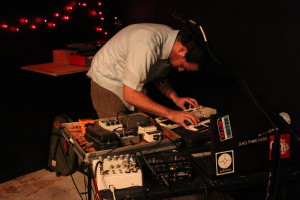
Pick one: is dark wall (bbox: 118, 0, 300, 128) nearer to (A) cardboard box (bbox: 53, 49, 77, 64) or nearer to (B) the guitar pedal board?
(B) the guitar pedal board

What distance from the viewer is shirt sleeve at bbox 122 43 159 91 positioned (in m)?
1.92

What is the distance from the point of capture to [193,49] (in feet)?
6.69

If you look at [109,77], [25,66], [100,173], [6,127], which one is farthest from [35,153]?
[100,173]

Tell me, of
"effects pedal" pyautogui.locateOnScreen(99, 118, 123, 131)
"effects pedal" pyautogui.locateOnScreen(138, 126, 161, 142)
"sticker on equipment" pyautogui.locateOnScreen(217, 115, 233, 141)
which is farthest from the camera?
"effects pedal" pyautogui.locateOnScreen(99, 118, 123, 131)

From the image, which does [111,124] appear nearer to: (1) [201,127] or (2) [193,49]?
(1) [201,127]

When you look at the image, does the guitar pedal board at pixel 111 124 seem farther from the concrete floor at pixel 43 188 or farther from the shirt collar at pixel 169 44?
the concrete floor at pixel 43 188

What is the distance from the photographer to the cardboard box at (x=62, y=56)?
122 inches

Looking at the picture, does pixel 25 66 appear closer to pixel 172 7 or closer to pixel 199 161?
pixel 172 7

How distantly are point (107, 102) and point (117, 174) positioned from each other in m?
1.09

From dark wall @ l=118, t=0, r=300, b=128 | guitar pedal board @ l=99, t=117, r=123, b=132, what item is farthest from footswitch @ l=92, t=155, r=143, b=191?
dark wall @ l=118, t=0, r=300, b=128

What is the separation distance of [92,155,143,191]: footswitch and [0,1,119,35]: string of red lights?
6.74 ft

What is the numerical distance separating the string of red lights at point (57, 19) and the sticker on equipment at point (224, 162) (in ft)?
7.79

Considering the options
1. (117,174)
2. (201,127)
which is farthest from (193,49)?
(117,174)

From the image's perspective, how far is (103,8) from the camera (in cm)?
359
